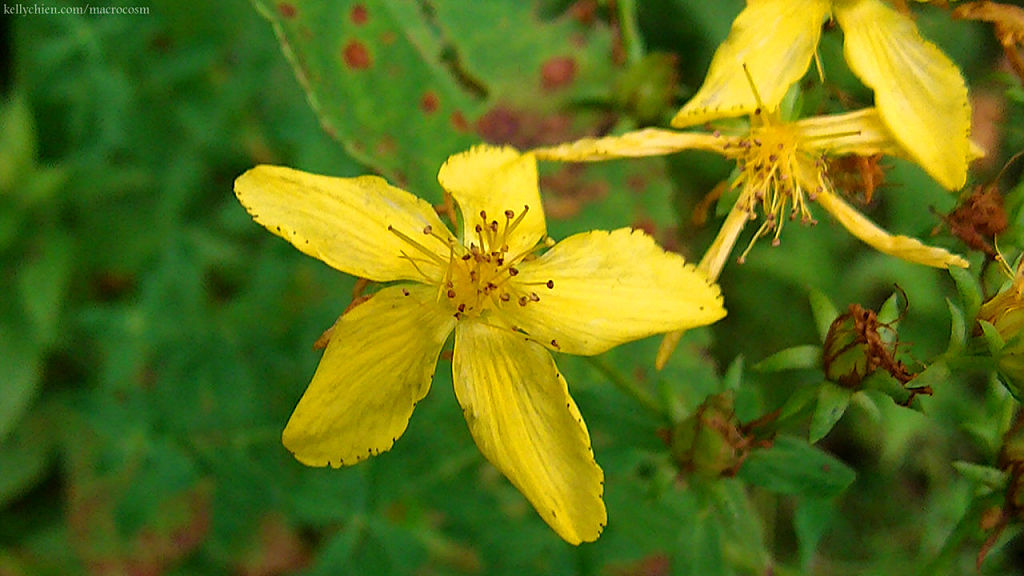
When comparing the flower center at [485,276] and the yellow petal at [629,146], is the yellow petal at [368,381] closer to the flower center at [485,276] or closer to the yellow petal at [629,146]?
the flower center at [485,276]

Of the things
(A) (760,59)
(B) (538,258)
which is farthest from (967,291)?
(B) (538,258)

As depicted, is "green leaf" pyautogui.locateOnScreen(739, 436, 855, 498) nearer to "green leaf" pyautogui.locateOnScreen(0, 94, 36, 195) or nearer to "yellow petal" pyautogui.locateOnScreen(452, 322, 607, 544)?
"yellow petal" pyautogui.locateOnScreen(452, 322, 607, 544)

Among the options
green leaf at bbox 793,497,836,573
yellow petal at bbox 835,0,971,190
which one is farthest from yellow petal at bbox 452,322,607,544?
yellow petal at bbox 835,0,971,190

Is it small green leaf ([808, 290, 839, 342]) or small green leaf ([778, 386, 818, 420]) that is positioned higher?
small green leaf ([808, 290, 839, 342])

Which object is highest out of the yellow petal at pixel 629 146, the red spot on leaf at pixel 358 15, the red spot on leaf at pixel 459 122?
the red spot on leaf at pixel 358 15

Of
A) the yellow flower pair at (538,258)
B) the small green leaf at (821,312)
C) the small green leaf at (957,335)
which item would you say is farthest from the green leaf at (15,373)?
the small green leaf at (957,335)

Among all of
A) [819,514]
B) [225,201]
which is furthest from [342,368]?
[225,201]

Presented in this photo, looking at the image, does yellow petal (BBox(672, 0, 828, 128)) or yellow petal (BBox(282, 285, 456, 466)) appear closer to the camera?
yellow petal (BBox(282, 285, 456, 466))
